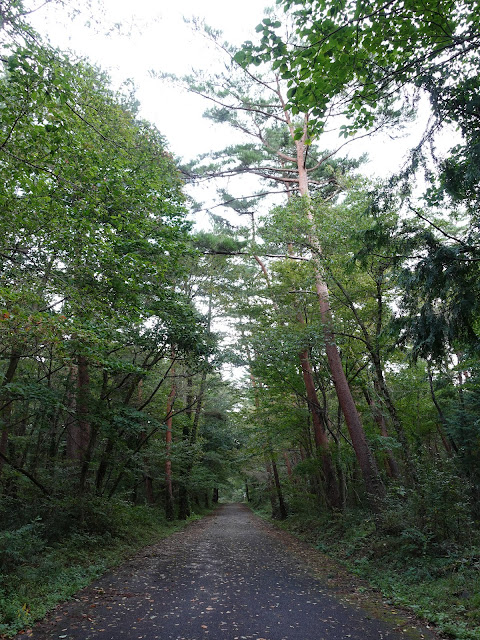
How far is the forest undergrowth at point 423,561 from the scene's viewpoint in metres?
4.59

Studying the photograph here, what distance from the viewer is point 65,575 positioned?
6.27 metres

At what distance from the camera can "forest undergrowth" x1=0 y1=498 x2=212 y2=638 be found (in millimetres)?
4902

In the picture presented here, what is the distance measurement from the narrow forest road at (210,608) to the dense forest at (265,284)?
615 millimetres

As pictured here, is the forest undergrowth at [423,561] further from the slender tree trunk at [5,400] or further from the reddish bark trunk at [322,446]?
the slender tree trunk at [5,400]

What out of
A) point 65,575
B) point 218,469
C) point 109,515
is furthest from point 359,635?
point 218,469

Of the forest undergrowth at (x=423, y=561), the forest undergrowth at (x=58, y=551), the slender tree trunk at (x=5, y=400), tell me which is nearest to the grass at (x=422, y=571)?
the forest undergrowth at (x=423, y=561)

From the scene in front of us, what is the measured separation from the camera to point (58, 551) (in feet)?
24.1

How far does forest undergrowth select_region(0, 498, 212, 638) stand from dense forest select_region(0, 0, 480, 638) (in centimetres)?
5

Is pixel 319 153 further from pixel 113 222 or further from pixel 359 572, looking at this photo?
pixel 359 572

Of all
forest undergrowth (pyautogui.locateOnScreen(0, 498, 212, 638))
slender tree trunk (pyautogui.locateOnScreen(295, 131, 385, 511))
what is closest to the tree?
slender tree trunk (pyautogui.locateOnScreen(295, 131, 385, 511))

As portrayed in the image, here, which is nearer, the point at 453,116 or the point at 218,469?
the point at 453,116

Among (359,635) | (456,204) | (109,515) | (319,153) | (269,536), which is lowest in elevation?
(269,536)

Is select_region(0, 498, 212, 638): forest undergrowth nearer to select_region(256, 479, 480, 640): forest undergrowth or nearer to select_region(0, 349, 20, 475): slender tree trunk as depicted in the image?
select_region(0, 349, 20, 475): slender tree trunk

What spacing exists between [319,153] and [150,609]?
15186 millimetres
